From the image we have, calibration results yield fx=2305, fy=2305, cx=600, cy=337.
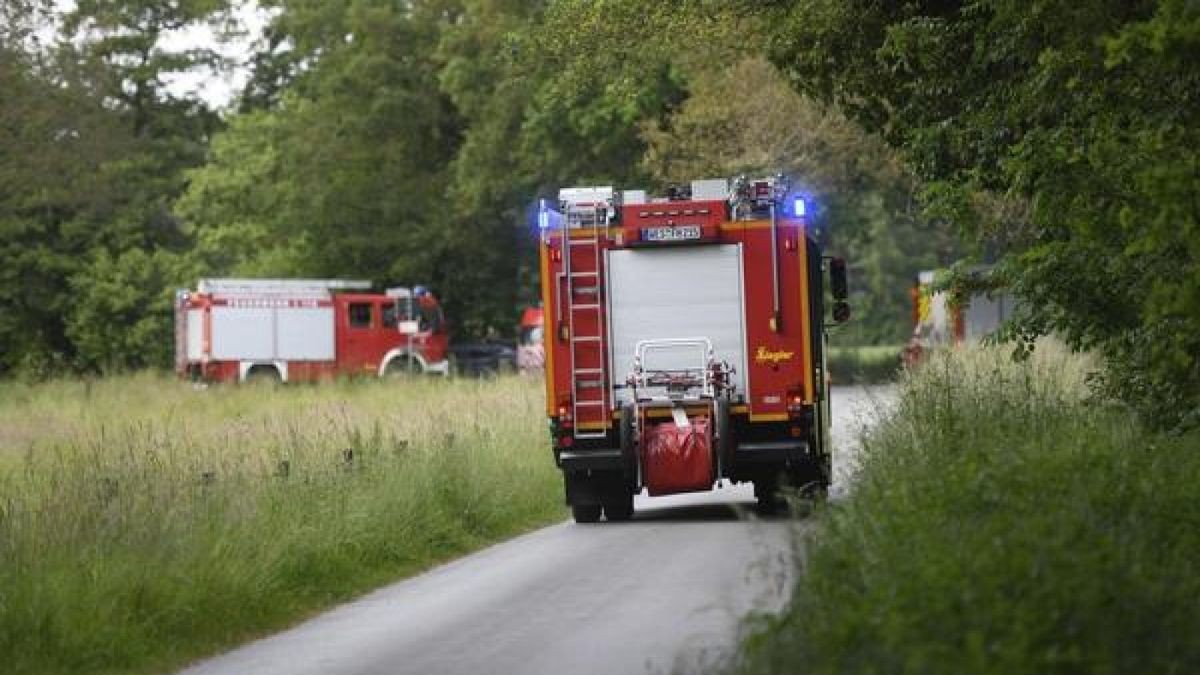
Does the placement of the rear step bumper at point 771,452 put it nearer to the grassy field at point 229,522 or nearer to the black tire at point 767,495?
the black tire at point 767,495

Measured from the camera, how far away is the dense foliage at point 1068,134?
11.1m

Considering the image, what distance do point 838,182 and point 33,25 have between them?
18698mm

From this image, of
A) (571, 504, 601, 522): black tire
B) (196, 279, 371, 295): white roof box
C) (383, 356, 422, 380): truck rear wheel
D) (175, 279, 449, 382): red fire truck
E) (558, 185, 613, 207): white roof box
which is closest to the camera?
(558, 185, 613, 207): white roof box

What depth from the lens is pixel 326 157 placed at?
65.9 m

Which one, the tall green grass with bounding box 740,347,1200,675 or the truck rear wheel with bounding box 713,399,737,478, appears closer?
the tall green grass with bounding box 740,347,1200,675

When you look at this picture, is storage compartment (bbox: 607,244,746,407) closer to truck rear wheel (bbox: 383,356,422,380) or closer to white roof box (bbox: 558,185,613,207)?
white roof box (bbox: 558,185,613,207)

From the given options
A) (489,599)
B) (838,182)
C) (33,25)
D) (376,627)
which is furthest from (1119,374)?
(838,182)

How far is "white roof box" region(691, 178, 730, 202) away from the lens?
21312mm

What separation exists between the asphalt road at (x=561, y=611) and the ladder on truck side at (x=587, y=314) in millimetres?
1169

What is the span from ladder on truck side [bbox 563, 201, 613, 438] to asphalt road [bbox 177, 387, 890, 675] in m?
1.17

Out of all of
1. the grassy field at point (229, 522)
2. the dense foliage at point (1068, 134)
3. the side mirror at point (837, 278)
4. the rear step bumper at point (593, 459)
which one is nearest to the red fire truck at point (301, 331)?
the grassy field at point (229, 522)

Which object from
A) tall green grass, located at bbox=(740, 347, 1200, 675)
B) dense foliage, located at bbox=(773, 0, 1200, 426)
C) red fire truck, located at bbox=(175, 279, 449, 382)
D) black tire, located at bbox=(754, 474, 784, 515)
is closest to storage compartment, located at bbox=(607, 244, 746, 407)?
black tire, located at bbox=(754, 474, 784, 515)

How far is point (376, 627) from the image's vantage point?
14.4 meters

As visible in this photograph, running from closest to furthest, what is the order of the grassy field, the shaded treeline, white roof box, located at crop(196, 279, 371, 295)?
the grassy field, the shaded treeline, white roof box, located at crop(196, 279, 371, 295)
